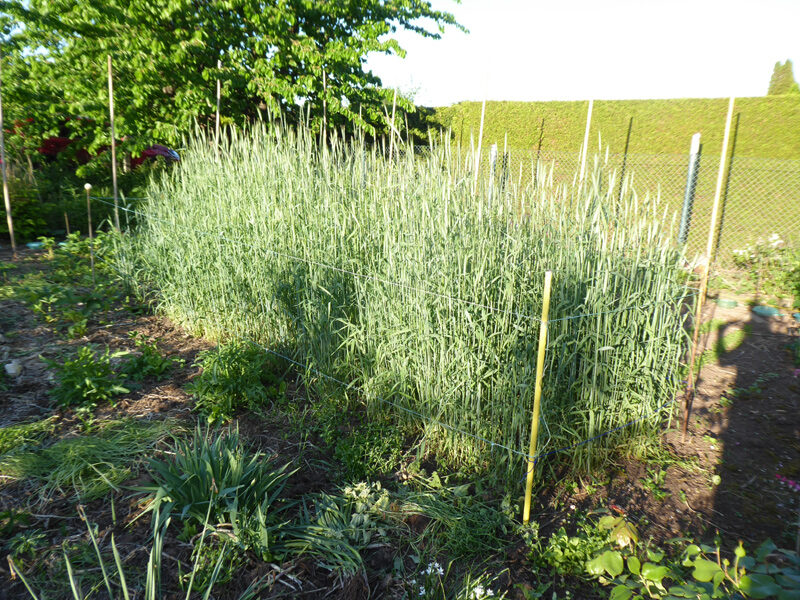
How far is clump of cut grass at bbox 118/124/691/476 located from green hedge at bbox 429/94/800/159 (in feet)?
17.4

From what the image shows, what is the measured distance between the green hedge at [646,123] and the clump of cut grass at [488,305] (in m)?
5.32

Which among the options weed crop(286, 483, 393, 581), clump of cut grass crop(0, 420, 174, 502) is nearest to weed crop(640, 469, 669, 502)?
weed crop(286, 483, 393, 581)

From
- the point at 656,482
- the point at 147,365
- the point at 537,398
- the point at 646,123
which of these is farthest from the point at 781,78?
the point at 147,365

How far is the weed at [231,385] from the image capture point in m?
2.81

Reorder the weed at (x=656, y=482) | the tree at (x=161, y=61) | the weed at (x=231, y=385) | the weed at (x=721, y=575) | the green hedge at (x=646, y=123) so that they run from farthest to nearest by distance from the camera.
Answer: the green hedge at (x=646, y=123)
the tree at (x=161, y=61)
the weed at (x=231, y=385)
the weed at (x=656, y=482)
the weed at (x=721, y=575)

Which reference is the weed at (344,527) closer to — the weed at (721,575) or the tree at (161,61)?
the weed at (721,575)

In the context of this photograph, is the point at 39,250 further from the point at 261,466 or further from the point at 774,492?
the point at 774,492

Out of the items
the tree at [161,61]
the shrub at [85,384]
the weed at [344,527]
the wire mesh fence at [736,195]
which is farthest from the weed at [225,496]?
the wire mesh fence at [736,195]

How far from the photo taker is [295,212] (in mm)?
3402

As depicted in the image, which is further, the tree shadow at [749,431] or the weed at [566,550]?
the tree shadow at [749,431]

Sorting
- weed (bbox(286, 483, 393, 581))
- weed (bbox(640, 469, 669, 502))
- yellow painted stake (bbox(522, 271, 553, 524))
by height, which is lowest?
weed (bbox(640, 469, 669, 502))

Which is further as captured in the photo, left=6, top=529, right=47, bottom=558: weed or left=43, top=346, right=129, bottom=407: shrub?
left=43, top=346, right=129, bottom=407: shrub

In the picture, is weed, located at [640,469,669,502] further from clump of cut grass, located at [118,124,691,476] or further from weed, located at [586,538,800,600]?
weed, located at [586,538,800,600]

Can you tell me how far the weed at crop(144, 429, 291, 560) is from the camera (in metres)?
1.82
